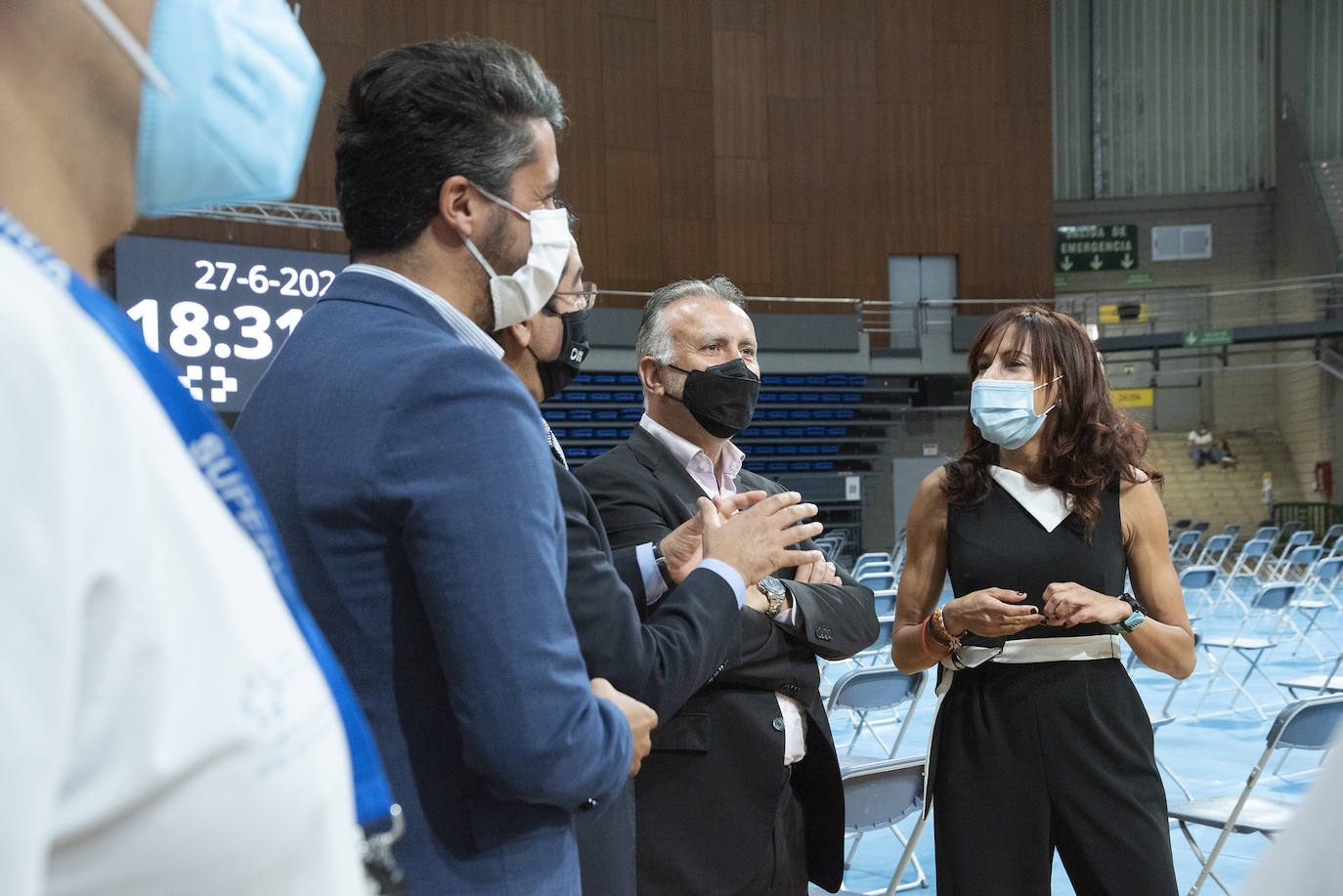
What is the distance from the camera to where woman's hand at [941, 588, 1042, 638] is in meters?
2.25

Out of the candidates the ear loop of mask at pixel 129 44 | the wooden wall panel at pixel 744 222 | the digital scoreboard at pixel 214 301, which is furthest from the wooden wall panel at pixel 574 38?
the ear loop of mask at pixel 129 44

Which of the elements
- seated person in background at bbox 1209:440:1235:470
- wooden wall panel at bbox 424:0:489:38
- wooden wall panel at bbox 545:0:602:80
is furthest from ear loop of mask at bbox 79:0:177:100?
→ seated person in background at bbox 1209:440:1235:470

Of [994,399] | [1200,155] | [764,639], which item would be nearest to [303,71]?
[764,639]

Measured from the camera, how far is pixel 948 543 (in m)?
2.64

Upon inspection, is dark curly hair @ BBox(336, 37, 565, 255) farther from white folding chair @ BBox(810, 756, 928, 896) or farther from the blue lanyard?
white folding chair @ BBox(810, 756, 928, 896)

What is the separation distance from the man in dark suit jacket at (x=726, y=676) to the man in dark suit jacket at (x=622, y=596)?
0.39m

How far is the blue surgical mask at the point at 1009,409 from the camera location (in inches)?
101

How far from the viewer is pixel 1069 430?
2592 mm

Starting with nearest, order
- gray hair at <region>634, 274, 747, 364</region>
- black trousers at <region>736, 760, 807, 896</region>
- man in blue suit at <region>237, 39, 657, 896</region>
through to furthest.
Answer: man in blue suit at <region>237, 39, 657, 896</region>, black trousers at <region>736, 760, 807, 896</region>, gray hair at <region>634, 274, 747, 364</region>

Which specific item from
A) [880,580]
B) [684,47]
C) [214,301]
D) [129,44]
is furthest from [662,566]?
[684,47]

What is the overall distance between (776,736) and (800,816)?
8.9 inches

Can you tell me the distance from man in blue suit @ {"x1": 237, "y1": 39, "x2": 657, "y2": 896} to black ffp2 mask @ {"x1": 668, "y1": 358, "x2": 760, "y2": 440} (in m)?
1.03

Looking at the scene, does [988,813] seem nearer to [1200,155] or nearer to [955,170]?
[955,170]

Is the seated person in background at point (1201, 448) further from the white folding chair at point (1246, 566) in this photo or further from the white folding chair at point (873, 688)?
the white folding chair at point (873, 688)
